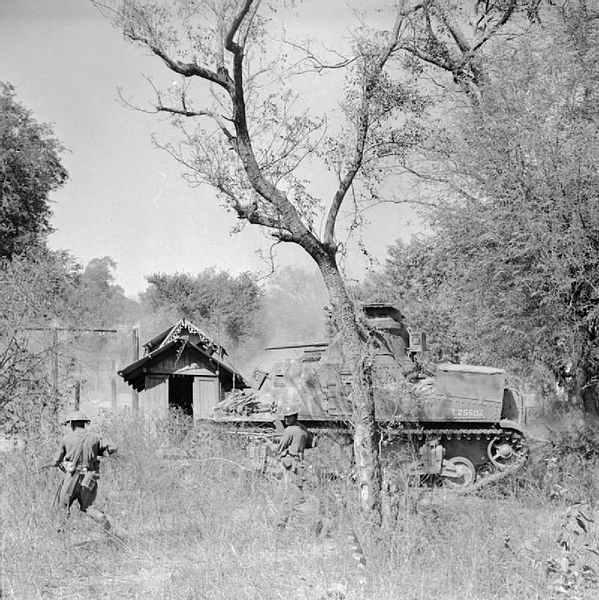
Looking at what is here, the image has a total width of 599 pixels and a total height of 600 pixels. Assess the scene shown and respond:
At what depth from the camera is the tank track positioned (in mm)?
14586

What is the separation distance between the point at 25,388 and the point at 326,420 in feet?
17.7

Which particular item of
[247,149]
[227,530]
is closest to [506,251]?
[247,149]

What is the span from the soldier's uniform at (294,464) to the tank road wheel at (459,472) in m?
4.51

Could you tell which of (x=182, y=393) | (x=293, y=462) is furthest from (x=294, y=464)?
(x=182, y=393)

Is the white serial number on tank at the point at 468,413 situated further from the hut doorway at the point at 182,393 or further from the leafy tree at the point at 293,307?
the leafy tree at the point at 293,307

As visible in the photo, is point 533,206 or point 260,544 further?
point 533,206

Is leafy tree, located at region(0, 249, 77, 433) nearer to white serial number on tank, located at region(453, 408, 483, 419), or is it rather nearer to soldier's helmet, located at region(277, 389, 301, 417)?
soldier's helmet, located at region(277, 389, 301, 417)

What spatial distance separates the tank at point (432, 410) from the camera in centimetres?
1478

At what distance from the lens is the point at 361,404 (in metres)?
9.90

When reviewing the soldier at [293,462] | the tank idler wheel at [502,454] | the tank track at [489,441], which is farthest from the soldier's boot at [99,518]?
the tank idler wheel at [502,454]

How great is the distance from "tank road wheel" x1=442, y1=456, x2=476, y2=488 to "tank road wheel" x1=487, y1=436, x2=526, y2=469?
46 cm

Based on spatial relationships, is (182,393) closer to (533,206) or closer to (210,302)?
(533,206)

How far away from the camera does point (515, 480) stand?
14.0 metres

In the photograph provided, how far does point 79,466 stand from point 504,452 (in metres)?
8.32
